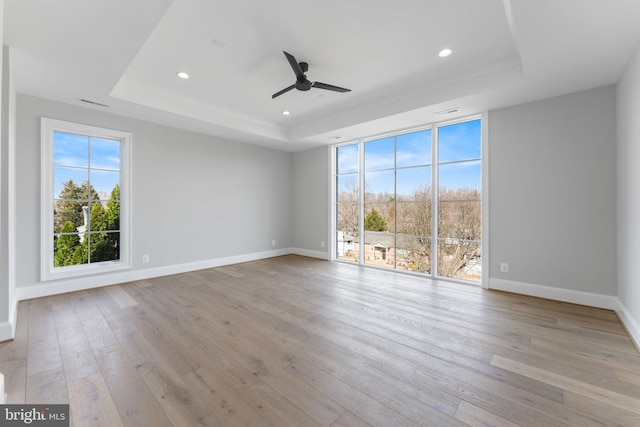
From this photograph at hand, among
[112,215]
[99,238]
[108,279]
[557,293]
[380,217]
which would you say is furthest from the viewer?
[380,217]

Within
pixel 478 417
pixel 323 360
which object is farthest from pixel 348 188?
pixel 478 417

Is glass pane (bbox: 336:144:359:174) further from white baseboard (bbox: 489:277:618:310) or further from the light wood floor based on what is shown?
white baseboard (bbox: 489:277:618:310)

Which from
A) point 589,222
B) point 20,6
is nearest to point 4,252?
point 20,6

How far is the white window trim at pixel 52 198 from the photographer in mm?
3432

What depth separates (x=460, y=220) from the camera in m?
4.21

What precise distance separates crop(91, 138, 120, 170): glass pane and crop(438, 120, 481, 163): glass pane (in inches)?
211

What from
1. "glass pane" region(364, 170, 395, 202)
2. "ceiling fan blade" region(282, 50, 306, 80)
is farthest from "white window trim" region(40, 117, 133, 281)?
"glass pane" region(364, 170, 395, 202)

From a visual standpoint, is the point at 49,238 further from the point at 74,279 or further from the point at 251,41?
the point at 251,41

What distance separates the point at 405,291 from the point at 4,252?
14.6ft

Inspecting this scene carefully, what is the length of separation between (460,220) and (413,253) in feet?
3.28

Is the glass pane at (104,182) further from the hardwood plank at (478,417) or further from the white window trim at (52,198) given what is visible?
the hardwood plank at (478,417)

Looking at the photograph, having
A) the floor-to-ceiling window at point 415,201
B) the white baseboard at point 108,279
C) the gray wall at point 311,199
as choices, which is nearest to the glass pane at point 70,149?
the white baseboard at point 108,279

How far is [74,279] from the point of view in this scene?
370 centimetres
